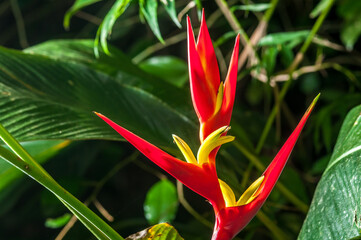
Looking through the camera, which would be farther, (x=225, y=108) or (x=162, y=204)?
(x=162, y=204)

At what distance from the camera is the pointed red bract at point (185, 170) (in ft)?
1.11

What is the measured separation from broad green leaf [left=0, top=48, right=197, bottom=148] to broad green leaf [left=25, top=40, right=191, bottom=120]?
22 millimetres

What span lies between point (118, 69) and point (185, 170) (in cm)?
39

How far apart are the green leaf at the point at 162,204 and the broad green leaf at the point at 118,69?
8.2 inches

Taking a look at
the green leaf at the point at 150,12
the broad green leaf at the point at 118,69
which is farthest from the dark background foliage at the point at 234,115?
the green leaf at the point at 150,12

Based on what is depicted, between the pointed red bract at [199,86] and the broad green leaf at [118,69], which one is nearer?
A: the pointed red bract at [199,86]

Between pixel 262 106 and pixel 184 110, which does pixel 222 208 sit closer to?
pixel 184 110

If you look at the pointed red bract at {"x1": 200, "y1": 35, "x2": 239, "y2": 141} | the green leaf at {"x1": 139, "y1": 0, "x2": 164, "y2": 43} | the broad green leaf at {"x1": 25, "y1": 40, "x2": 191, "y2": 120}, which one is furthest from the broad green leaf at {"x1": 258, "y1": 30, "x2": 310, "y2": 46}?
the pointed red bract at {"x1": 200, "y1": 35, "x2": 239, "y2": 141}

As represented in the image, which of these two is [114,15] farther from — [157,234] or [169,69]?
[169,69]

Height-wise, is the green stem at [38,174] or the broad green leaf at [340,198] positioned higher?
the green stem at [38,174]

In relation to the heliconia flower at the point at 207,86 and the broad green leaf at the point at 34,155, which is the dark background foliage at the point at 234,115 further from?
the heliconia flower at the point at 207,86

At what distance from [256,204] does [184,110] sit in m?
0.32

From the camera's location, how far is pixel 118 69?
714mm

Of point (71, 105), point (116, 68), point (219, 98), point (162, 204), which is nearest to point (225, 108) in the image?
point (219, 98)
